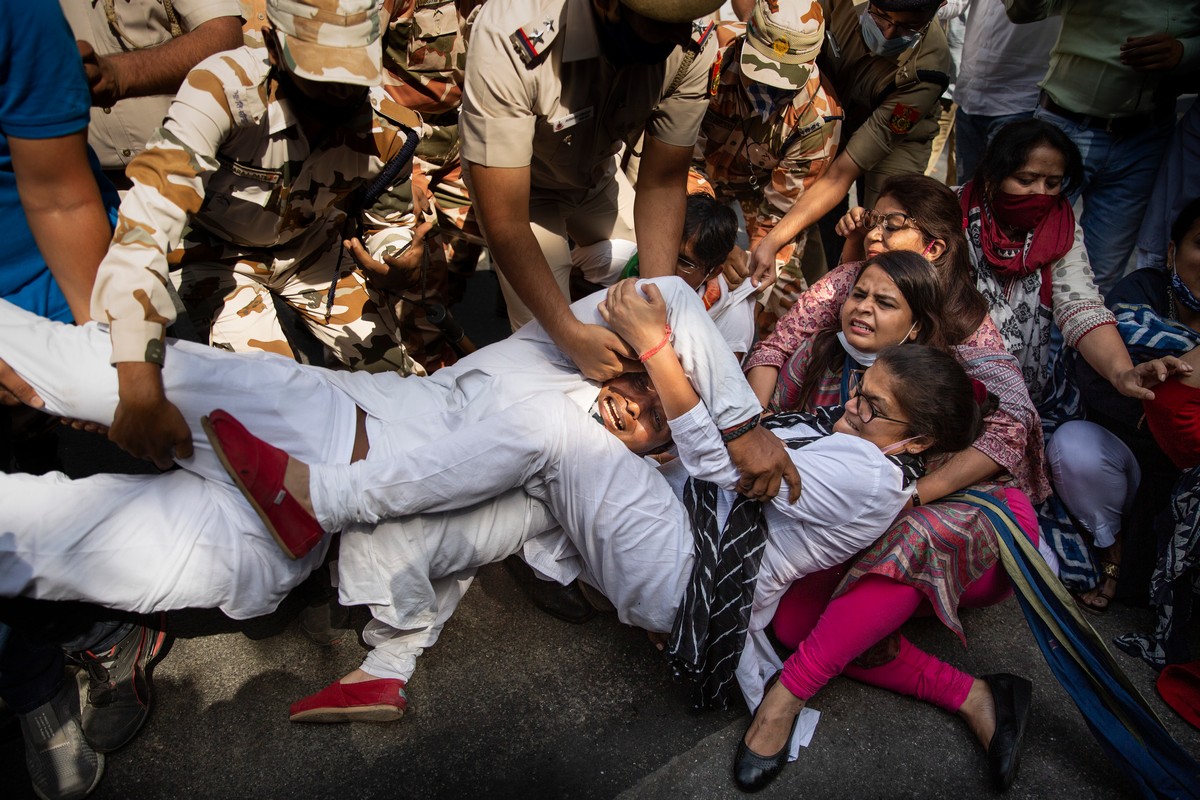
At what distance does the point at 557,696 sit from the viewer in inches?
86.3

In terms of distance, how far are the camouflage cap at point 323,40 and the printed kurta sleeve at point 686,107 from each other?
97 centimetres

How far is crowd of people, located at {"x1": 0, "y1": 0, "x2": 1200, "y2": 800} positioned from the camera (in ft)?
6.04

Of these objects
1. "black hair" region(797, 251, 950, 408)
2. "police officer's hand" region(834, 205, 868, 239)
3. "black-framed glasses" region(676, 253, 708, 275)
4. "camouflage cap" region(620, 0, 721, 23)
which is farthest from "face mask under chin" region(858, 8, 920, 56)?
"camouflage cap" region(620, 0, 721, 23)

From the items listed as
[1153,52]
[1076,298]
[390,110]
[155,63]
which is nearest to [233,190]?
[155,63]

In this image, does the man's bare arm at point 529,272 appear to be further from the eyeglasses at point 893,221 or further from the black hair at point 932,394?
the eyeglasses at point 893,221

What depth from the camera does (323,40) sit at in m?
1.99

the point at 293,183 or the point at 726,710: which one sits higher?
the point at 293,183

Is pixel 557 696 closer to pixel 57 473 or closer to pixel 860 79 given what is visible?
pixel 57 473

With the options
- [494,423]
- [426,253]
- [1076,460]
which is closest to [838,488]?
[494,423]

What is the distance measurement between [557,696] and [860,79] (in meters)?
2.70

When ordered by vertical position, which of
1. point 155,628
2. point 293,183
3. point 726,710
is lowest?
point 726,710

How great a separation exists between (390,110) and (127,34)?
2.98ft

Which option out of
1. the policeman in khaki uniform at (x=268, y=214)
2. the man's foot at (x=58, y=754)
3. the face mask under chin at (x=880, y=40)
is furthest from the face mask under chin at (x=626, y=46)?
the man's foot at (x=58, y=754)

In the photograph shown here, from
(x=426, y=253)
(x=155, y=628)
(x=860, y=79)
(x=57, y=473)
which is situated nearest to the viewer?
(x=57, y=473)
